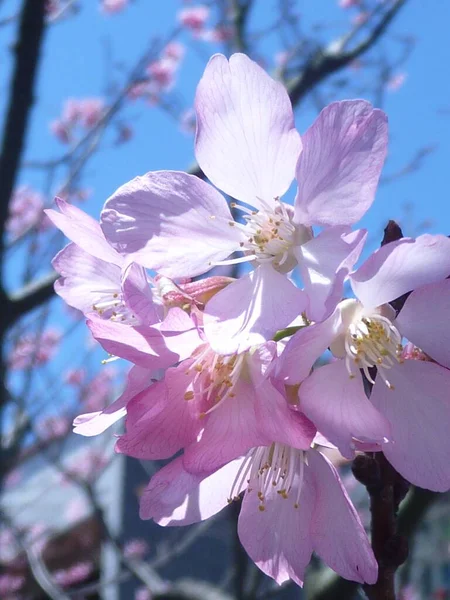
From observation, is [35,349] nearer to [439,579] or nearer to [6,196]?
[6,196]

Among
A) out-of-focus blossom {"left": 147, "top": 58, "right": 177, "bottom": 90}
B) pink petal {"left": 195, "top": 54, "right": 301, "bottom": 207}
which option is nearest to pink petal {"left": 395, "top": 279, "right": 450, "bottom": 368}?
pink petal {"left": 195, "top": 54, "right": 301, "bottom": 207}

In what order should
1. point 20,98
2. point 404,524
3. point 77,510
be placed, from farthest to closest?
1. point 77,510
2. point 20,98
3. point 404,524

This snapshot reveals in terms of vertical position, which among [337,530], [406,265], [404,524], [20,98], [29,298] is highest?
[20,98]

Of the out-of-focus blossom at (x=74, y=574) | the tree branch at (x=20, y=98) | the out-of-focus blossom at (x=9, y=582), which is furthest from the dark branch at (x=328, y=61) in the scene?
the out-of-focus blossom at (x=74, y=574)

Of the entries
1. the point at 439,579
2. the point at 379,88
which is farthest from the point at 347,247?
the point at 439,579

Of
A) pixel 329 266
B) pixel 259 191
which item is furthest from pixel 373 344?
pixel 259 191

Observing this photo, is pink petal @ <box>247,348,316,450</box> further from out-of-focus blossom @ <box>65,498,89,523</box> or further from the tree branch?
out-of-focus blossom @ <box>65,498,89,523</box>

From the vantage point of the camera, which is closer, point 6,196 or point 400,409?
point 400,409

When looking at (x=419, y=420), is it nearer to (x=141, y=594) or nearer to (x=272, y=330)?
(x=272, y=330)
